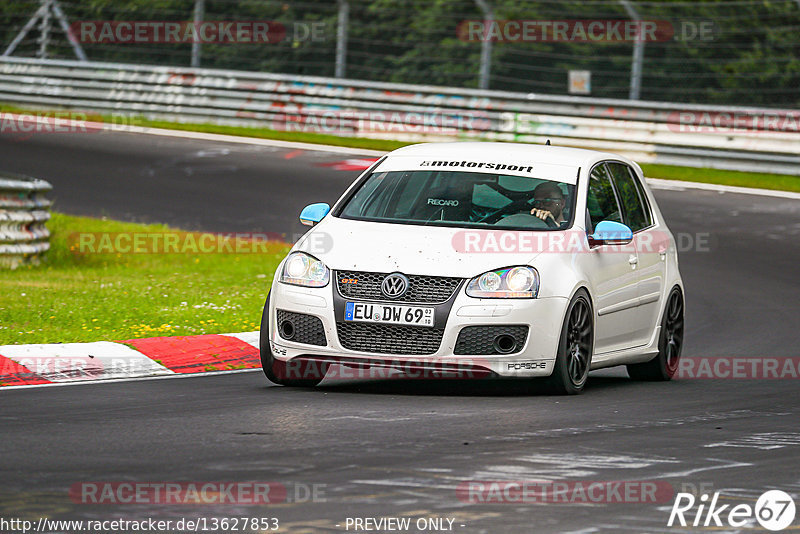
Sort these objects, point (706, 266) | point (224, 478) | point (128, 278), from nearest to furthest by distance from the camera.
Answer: point (224, 478) < point (128, 278) < point (706, 266)

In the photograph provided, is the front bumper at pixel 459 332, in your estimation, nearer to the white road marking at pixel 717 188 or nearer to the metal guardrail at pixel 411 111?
the white road marking at pixel 717 188

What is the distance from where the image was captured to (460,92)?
25359mm

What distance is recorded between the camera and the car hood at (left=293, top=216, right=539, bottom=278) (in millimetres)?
8867

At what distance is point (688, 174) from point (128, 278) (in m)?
11.3

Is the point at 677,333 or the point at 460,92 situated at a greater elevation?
the point at 460,92

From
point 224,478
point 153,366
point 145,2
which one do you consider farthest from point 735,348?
point 145,2

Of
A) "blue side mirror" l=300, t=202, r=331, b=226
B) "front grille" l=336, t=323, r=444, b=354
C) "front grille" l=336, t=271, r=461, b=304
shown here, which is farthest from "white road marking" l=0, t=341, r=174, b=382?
"front grille" l=336, t=271, r=461, b=304

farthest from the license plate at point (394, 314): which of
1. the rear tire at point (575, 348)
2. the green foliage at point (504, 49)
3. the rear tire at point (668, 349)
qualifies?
the green foliage at point (504, 49)

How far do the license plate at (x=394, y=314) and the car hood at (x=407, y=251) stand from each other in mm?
208

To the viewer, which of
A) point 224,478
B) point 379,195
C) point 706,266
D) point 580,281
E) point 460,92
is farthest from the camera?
point 460,92

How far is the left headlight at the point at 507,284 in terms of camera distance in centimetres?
883

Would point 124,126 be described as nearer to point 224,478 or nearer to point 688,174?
point 688,174

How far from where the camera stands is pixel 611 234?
31.6ft

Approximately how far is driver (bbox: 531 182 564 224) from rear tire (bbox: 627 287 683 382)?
148cm
